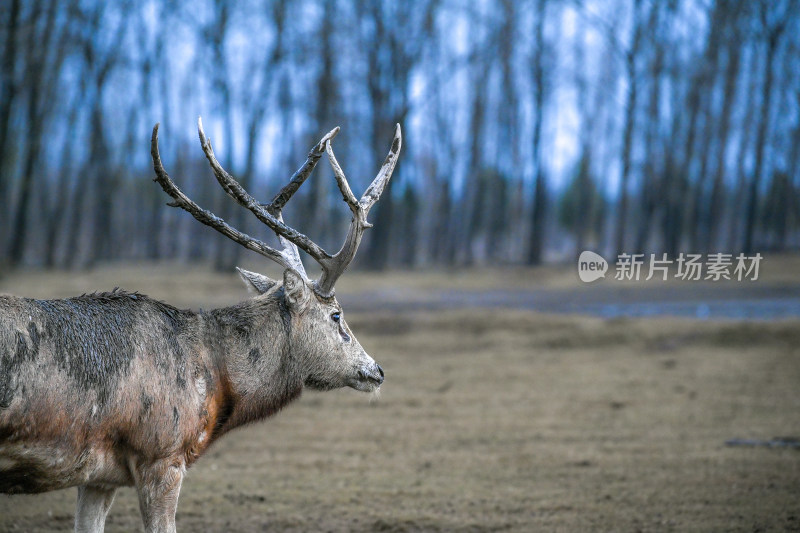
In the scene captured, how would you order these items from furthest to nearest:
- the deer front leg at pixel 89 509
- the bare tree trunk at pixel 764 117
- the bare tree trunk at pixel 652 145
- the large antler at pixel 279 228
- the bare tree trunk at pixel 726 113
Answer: the bare tree trunk at pixel 726 113 → the bare tree trunk at pixel 652 145 → the bare tree trunk at pixel 764 117 → the large antler at pixel 279 228 → the deer front leg at pixel 89 509

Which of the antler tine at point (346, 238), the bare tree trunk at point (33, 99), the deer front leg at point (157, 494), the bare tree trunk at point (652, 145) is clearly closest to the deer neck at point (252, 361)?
the antler tine at point (346, 238)

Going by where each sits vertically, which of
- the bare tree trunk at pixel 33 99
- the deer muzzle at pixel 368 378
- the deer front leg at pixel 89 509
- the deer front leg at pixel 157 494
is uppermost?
the bare tree trunk at pixel 33 99

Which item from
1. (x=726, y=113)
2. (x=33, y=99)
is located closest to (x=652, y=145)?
(x=726, y=113)

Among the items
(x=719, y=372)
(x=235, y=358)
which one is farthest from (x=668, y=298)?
(x=235, y=358)

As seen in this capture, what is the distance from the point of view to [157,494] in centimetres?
496

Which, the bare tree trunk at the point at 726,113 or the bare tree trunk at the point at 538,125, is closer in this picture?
the bare tree trunk at the point at 538,125

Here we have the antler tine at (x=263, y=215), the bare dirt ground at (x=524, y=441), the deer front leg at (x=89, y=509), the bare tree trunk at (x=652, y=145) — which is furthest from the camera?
the bare tree trunk at (x=652, y=145)

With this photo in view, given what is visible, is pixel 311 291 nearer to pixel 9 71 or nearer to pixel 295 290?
pixel 295 290

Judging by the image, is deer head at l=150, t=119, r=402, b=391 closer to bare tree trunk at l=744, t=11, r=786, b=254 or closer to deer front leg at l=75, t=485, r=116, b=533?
deer front leg at l=75, t=485, r=116, b=533

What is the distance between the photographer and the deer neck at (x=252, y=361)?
551cm

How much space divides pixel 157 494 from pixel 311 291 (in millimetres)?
1805

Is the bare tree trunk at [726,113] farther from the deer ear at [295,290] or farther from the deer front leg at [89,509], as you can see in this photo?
the deer front leg at [89,509]

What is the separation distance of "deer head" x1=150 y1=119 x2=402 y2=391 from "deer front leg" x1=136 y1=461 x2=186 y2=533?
4.24 feet

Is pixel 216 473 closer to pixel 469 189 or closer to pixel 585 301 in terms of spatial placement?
pixel 585 301
